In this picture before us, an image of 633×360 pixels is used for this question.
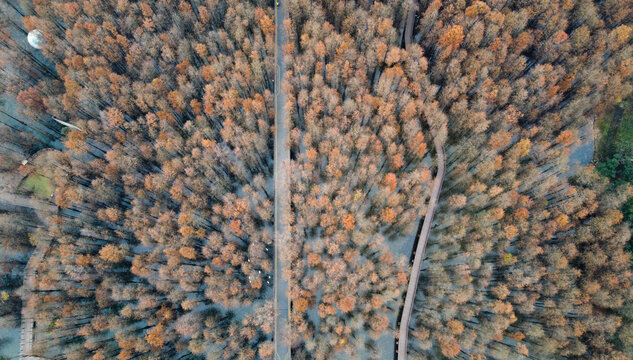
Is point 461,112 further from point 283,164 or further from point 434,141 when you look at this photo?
point 283,164

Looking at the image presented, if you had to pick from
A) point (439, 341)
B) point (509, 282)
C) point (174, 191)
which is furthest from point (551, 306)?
point (174, 191)

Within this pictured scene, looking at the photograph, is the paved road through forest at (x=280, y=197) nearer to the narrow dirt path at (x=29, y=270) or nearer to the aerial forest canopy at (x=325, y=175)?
the aerial forest canopy at (x=325, y=175)

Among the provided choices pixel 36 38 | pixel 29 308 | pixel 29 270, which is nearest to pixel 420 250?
pixel 29 308

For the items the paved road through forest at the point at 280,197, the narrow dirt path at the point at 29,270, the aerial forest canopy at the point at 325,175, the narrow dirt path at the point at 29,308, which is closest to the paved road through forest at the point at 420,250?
the aerial forest canopy at the point at 325,175

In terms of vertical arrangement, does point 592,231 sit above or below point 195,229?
below

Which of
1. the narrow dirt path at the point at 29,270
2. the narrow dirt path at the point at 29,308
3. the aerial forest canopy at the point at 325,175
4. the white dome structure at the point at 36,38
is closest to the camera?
the narrow dirt path at the point at 29,308

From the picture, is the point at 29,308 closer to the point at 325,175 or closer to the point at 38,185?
the point at 38,185

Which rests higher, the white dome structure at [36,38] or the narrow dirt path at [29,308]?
the white dome structure at [36,38]

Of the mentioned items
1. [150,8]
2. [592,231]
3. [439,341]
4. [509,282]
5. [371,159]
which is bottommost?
[439,341]
